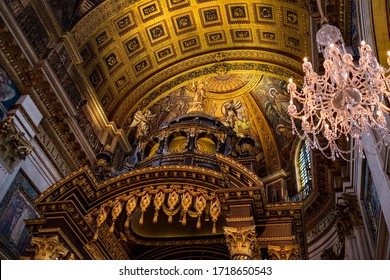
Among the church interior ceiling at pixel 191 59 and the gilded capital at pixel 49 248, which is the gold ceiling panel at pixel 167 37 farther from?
the gilded capital at pixel 49 248

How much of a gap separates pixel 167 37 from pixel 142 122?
3541mm

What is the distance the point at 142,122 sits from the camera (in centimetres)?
1337

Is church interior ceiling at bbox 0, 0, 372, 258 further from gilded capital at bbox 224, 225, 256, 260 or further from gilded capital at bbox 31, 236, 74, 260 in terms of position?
gilded capital at bbox 31, 236, 74, 260

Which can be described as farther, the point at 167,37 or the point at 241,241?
the point at 167,37

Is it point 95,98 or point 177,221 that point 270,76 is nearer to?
point 95,98

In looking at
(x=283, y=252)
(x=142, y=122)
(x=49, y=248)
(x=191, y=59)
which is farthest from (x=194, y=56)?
(x=283, y=252)

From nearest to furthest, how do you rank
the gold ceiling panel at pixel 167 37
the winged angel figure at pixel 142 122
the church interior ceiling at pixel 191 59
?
the winged angel figure at pixel 142 122, the church interior ceiling at pixel 191 59, the gold ceiling panel at pixel 167 37

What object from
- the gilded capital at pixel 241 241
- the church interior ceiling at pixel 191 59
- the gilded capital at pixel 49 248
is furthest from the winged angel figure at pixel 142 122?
the gilded capital at pixel 241 241

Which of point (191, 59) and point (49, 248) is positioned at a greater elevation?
point (191, 59)

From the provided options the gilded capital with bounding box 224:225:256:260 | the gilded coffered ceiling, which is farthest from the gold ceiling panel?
the gilded capital with bounding box 224:225:256:260

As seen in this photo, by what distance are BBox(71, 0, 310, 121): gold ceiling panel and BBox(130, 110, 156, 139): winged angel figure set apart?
75cm

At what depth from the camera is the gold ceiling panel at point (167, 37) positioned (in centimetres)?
1372

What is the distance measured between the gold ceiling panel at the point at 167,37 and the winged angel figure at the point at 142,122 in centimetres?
75

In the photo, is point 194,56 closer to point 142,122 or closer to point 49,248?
point 142,122
